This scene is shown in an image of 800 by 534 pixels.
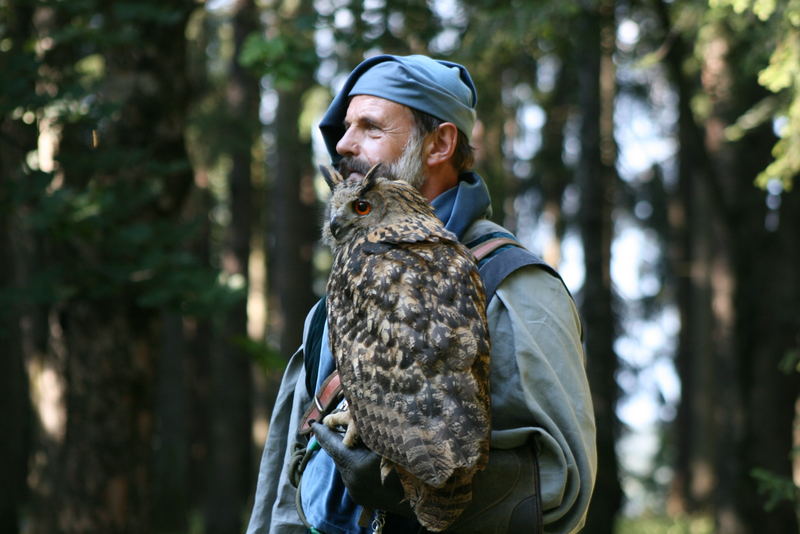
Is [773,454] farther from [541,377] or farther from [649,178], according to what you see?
[649,178]

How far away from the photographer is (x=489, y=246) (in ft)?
9.02

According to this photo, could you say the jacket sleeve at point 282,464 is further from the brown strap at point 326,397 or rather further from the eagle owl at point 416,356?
the eagle owl at point 416,356

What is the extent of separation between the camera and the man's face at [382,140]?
300cm

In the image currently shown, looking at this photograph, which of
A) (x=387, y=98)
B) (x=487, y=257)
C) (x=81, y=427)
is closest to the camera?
(x=487, y=257)

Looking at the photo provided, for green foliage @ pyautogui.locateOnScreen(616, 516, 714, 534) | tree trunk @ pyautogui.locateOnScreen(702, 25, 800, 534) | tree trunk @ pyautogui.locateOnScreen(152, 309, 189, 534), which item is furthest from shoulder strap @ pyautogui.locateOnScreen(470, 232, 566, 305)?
tree trunk @ pyautogui.locateOnScreen(152, 309, 189, 534)

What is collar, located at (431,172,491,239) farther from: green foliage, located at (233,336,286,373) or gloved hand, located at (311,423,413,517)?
green foliage, located at (233,336,286,373)

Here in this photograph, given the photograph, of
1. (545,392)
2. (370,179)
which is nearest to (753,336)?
(545,392)

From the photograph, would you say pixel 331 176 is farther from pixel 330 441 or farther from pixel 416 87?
pixel 330 441

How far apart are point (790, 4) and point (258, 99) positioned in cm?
1180

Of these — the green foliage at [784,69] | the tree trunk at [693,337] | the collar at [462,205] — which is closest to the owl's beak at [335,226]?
the collar at [462,205]

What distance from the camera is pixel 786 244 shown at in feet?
33.1

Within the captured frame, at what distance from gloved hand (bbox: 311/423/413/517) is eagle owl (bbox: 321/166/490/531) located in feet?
0.10

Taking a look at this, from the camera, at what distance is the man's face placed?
3004 millimetres

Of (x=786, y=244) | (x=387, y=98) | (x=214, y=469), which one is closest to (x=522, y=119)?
(x=214, y=469)
